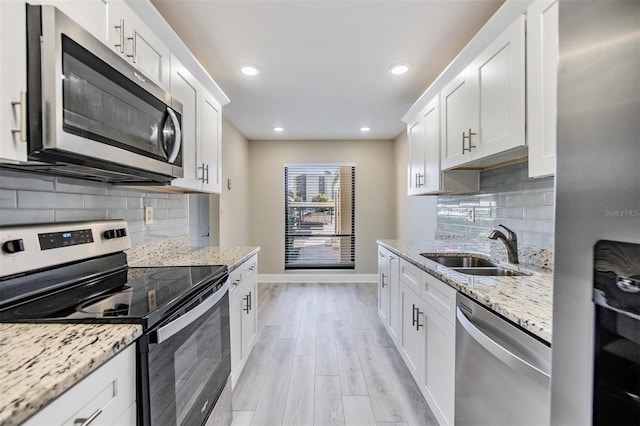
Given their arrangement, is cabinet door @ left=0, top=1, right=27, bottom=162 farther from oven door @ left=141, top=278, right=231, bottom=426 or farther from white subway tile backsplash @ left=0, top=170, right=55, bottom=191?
oven door @ left=141, top=278, right=231, bottom=426

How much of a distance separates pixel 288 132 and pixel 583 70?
4.26m

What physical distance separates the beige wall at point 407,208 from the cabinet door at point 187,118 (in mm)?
2581

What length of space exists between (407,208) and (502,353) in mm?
3418

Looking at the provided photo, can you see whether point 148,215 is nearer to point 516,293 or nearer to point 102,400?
point 102,400

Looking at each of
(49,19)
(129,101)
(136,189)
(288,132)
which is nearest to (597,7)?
(49,19)

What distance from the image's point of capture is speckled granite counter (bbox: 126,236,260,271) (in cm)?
180

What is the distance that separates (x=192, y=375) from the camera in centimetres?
117

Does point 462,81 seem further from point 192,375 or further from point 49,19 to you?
point 192,375

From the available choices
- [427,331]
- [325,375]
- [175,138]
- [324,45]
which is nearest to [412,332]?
[427,331]

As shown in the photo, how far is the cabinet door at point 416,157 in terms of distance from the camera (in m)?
2.77

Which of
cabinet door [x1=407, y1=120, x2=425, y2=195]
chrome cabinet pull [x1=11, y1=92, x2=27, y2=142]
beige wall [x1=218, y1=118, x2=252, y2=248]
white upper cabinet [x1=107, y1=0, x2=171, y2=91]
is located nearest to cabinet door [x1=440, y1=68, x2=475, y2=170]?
cabinet door [x1=407, y1=120, x2=425, y2=195]

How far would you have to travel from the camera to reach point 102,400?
2.29 feet

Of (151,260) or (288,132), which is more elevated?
(288,132)

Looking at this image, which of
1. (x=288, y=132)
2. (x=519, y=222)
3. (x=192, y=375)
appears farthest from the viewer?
(x=288, y=132)
